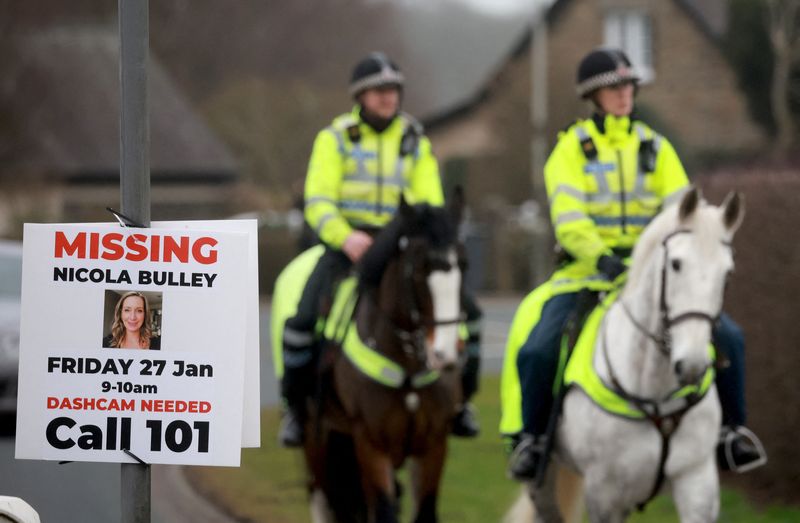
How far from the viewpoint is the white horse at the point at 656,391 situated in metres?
6.48

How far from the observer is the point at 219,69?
245ft

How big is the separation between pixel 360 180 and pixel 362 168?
71 mm

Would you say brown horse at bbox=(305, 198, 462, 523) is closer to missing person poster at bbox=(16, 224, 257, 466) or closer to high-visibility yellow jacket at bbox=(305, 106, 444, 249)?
high-visibility yellow jacket at bbox=(305, 106, 444, 249)

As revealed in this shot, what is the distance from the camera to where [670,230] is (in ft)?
21.8

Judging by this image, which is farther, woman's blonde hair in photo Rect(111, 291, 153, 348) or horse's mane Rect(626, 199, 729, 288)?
horse's mane Rect(626, 199, 729, 288)

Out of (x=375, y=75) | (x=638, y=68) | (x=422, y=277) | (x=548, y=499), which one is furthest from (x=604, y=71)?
(x=638, y=68)

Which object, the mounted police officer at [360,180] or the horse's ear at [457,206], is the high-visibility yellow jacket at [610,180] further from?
the mounted police officer at [360,180]

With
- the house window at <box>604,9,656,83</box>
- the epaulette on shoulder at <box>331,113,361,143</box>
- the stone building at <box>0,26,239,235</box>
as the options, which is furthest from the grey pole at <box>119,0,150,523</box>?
the house window at <box>604,9,656,83</box>

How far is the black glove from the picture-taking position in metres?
7.38

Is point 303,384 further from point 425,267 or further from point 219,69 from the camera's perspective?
point 219,69

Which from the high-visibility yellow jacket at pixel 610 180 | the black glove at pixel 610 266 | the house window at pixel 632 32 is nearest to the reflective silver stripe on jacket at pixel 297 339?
the high-visibility yellow jacket at pixel 610 180

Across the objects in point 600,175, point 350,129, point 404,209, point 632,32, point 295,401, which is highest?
point 632,32

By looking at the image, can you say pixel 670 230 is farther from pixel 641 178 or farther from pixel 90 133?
pixel 90 133

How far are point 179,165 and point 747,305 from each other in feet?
134
